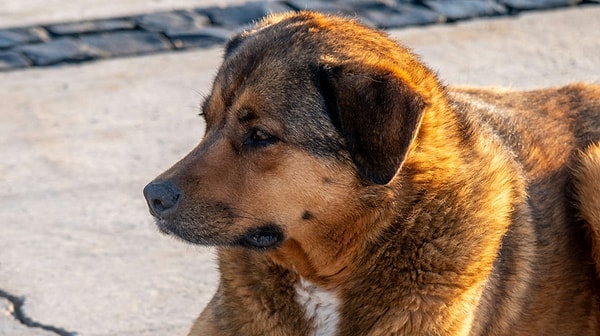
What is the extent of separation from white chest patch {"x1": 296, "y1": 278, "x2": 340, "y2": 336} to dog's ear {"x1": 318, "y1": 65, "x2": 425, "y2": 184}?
1.86 feet

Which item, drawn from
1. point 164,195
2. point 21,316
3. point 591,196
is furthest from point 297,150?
point 21,316

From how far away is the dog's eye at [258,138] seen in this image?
446 centimetres

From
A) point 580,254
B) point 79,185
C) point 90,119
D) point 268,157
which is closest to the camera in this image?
point 268,157

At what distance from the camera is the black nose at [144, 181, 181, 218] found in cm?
437

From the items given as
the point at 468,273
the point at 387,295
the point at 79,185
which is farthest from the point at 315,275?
the point at 79,185

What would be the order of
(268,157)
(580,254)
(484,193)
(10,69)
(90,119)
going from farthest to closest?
(10,69), (90,119), (580,254), (484,193), (268,157)

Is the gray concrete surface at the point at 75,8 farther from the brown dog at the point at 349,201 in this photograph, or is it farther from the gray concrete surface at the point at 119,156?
the brown dog at the point at 349,201

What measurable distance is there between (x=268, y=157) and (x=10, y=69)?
4673 millimetres

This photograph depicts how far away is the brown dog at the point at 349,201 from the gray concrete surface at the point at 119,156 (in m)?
0.96

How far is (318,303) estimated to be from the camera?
4684 millimetres

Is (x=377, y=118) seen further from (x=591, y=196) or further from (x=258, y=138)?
(x=591, y=196)

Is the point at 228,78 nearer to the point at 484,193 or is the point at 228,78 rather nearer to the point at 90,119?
the point at 484,193

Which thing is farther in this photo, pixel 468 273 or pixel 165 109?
pixel 165 109

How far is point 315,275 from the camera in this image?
4.66m
